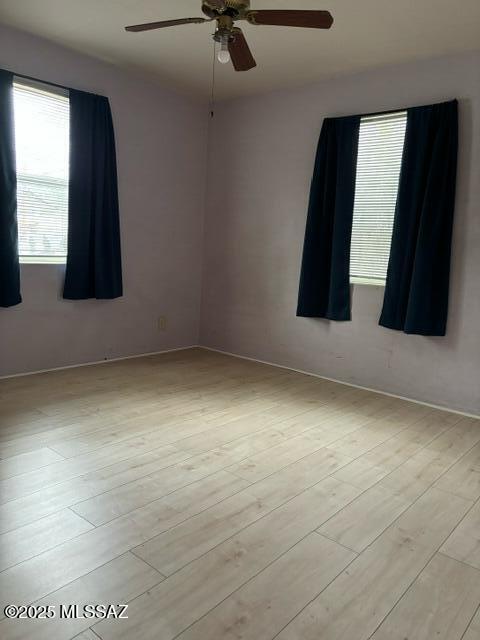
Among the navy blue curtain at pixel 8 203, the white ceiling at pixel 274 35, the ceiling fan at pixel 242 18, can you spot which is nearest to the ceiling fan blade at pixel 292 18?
the ceiling fan at pixel 242 18

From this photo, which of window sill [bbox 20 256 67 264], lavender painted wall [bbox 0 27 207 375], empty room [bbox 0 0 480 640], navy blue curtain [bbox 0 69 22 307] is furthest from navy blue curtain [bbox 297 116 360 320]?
navy blue curtain [bbox 0 69 22 307]

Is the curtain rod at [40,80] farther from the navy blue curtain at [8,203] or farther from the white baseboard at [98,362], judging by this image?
the white baseboard at [98,362]

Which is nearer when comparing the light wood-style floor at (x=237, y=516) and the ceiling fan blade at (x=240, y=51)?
the light wood-style floor at (x=237, y=516)

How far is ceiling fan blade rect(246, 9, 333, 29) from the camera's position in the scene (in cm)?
230

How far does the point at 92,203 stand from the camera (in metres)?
4.31

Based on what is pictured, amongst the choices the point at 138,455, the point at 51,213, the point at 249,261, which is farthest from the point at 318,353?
the point at 51,213

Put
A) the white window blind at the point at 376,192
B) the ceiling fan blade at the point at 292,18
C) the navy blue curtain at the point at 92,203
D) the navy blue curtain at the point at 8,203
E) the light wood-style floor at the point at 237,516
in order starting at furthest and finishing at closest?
the navy blue curtain at the point at 92,203 < the white window blind at the point at 376,192 < the navy blue curtain at the point at 8,203 < the ceiling fan blade at the point at 292,18 < the light wood-style floor at the point at 237,516

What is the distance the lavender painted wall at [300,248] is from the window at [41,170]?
1773mm

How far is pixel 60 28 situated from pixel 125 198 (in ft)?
4.92

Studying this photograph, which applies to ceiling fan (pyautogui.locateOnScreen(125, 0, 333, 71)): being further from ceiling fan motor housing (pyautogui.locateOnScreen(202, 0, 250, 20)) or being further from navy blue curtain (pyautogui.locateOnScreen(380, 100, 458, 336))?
navy blue curtain (pyautogui.locateOnScreen(380, 100, 458, 336))

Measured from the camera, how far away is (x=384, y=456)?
2.93 meters

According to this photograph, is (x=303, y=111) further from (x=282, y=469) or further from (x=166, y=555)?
(x=166, y=555)

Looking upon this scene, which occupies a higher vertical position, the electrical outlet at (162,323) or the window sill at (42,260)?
the window sill at (42,260)

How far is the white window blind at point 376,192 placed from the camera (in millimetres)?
4016
